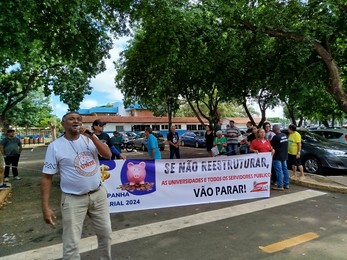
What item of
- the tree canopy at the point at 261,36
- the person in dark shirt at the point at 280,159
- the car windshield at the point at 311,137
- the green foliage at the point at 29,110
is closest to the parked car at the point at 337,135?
the car windshield at the point at 311,137

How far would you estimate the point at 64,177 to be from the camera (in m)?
3.19

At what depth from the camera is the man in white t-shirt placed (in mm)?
3133

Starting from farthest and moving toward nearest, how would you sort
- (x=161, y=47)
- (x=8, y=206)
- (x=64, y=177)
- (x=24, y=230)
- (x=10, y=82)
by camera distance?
(x=10, y=82) → (x=161, y=47) → (x=8, y=206) → (x=24, y=230) → (x=64, y=177)

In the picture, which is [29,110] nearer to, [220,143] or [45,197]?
[220,143]

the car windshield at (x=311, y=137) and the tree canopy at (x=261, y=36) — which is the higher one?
the tree canopy at (x=261, y=36)

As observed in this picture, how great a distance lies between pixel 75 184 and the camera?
3.17 meters

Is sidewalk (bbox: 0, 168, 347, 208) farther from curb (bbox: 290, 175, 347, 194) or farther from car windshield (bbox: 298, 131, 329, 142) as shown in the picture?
car windshield (bbox: 298, 131, 329, 142)

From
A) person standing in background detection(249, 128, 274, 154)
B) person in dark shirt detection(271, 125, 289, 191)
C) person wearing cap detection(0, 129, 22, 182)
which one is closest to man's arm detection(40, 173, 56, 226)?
person standing in background detection(249, 128, 274, 154)

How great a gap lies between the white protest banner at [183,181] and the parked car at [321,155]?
3.64 m

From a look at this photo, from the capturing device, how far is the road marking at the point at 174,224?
4320mm

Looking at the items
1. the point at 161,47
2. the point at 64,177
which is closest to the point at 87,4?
the point at 161,47

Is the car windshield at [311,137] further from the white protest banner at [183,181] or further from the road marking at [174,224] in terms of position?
the white protest banner at [183,181]

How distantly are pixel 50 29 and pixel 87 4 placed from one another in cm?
146

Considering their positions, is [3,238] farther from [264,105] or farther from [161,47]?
[264,105]
